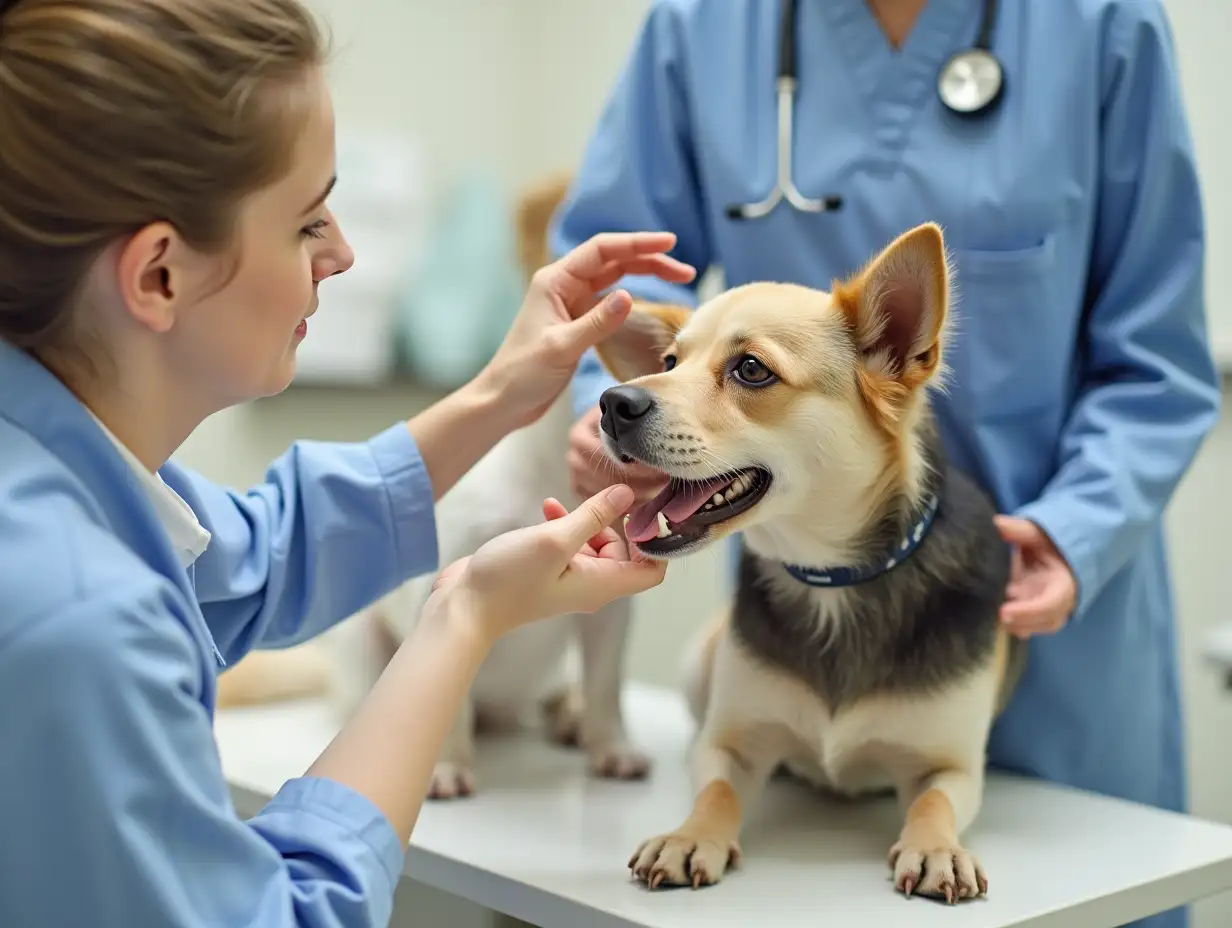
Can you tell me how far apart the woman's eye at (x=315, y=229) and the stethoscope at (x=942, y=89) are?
579 millimetres

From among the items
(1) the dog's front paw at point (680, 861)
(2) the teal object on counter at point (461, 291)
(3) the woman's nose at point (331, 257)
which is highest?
(3) the woman's nose at point (331, 257)

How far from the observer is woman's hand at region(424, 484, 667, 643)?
847 millimetres

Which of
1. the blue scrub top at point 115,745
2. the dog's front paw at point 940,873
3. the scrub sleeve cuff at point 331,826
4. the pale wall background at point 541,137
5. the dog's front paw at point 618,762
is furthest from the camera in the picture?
the pale wall background at point 541,137

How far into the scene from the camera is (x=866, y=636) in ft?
3.76

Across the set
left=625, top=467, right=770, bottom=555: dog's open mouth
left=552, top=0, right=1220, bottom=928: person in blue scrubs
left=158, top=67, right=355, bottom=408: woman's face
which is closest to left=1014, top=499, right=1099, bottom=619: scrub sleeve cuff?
left=552, top=0, right=1220, bottom=928: person in blue scrubs

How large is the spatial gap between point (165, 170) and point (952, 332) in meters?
0.78

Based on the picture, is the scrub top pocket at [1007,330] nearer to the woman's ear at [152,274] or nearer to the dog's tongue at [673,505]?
the dog's tongue at [673,505]

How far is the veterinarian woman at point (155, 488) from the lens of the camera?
0.63 meters

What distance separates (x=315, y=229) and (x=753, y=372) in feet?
1.35

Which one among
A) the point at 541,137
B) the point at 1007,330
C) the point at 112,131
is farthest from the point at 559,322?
the point at 541,137

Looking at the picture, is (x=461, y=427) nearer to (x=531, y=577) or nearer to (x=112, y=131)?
(x=531, y=577)

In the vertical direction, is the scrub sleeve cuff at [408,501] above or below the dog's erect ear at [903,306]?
below

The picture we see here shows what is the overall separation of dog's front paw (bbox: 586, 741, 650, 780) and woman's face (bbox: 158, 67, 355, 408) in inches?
27.7

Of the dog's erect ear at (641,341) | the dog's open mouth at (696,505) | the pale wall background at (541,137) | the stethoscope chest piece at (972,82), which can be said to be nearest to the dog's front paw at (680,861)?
the dog's open mouth at (696,505)
